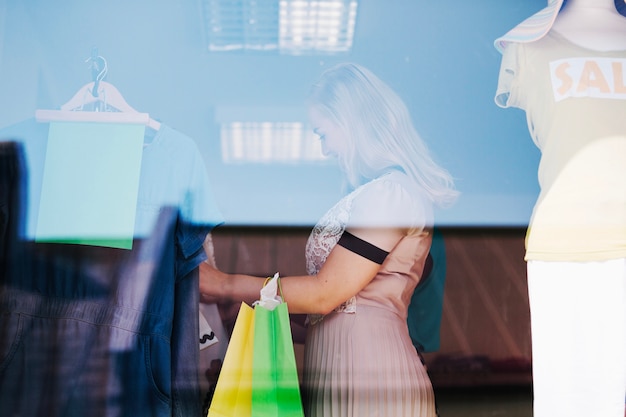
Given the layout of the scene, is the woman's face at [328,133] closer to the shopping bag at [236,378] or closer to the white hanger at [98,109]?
the white hanger at [98,109]

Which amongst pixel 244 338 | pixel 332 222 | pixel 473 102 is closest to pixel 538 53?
pixel 473 102

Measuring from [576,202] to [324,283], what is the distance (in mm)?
826

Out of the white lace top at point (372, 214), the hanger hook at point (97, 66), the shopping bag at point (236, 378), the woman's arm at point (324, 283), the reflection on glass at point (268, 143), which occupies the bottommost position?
the shopping bag at point (236, 378)

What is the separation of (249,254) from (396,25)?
99 centimetres

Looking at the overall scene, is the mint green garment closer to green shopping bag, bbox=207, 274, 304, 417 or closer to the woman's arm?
the woman's arm

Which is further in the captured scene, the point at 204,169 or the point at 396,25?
the point at 396,25

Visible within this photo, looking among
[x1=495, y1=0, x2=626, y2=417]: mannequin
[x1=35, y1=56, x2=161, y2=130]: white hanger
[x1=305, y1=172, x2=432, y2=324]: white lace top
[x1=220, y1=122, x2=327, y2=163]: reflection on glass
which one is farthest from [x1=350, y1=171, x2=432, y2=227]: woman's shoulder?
[x1=35, y1=56, x2=161, y2=130]: white hanger

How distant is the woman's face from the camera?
2.45 meters

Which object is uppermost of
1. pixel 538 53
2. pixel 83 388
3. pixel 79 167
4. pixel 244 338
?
pixel 538 53

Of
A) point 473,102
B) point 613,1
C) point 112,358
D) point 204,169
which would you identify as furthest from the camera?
point 473,102

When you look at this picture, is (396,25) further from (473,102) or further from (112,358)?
(112,358)

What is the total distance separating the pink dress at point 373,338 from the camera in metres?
2.24

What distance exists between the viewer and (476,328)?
2490 mm

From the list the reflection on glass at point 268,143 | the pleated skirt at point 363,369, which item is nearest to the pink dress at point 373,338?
the pleated skirt at point 363,369
